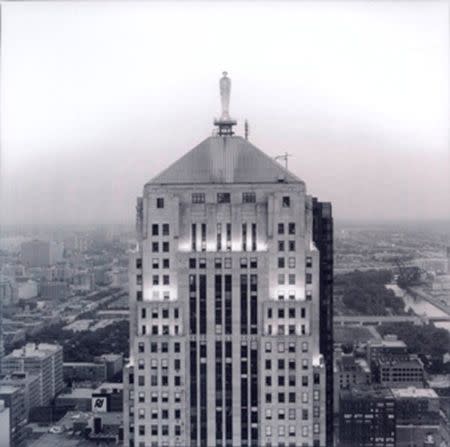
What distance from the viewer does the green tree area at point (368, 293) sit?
7.77 m

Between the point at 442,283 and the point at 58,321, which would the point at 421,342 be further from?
the point at 58,321

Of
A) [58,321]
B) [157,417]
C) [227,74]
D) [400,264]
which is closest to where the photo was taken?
[157,417]

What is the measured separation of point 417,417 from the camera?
8133 millimetres

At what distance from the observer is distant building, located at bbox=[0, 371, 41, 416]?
8.14 m

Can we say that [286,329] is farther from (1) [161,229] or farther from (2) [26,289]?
(2) [26,289]

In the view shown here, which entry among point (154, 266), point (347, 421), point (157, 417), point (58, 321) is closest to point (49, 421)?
point (58, 321)

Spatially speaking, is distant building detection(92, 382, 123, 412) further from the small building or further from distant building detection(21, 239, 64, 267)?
distant building detection(21, 239, 64, 267)

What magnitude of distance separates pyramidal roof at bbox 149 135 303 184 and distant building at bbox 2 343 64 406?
2.85m

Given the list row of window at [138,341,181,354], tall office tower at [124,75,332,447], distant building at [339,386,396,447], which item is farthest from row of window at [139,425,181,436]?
distant building at [339,386,396,447]

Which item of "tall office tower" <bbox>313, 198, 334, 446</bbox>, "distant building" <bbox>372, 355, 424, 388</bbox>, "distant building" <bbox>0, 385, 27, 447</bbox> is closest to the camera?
"tall office tower" <bbox>313, 198, 334, 446</bbox>

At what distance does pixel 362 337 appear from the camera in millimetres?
8422

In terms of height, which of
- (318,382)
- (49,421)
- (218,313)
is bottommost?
(49,421)

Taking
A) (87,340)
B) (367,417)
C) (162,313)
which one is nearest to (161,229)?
(162,313)

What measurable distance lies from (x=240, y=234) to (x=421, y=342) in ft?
9.95
